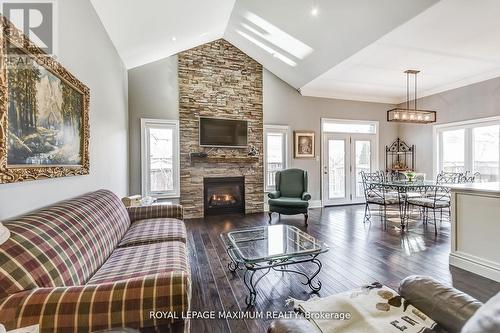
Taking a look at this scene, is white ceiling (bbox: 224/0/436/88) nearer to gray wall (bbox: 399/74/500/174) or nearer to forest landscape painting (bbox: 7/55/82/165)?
gray wall (bbox: 399/74/500/174)

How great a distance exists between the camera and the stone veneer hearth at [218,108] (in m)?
5.36

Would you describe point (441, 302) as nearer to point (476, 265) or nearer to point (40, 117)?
point (476, 265)

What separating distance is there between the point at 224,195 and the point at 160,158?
163 cm

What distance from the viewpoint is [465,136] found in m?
5.50

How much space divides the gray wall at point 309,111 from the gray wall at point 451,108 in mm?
854

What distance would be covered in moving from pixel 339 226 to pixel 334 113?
3.28 meters

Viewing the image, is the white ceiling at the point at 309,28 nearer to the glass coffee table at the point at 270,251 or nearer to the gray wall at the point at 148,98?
the gray wall at the point at 148,98

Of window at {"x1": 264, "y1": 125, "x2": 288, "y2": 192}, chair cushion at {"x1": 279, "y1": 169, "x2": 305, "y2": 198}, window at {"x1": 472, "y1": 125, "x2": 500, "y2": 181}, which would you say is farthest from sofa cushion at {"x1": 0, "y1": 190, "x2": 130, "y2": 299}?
window at {"x1": 472, "y1": 125, "x2": 500, "y2": 181}

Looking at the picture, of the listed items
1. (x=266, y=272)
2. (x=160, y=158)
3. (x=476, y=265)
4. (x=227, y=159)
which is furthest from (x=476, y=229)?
(x=160, y=158)

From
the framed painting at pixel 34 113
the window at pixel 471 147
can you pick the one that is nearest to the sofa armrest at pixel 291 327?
the framed painting at pixel 34 113

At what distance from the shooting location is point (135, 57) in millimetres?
4543

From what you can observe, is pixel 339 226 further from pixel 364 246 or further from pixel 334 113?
pixel 334 113

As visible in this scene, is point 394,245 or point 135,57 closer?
point 394,245

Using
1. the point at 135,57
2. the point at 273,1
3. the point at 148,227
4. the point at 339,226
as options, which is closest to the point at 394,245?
the point at 339,226
